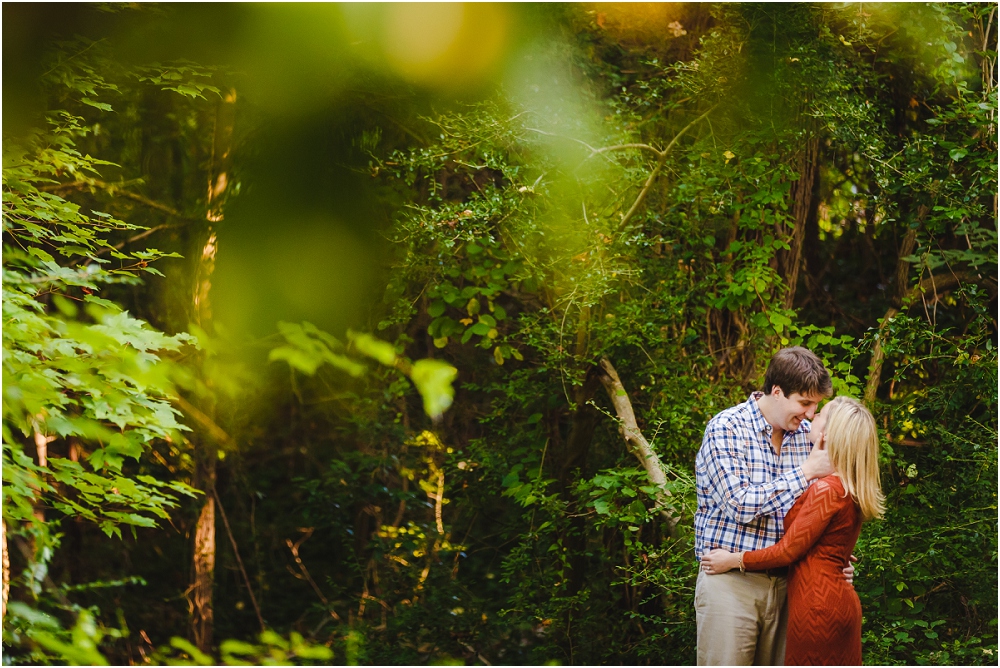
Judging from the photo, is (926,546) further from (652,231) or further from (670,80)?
(670,80)

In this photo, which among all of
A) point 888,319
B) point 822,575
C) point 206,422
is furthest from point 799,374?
point 206,422

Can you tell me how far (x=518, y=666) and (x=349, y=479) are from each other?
1.66m

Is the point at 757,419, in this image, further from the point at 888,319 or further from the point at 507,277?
the point at 507,277

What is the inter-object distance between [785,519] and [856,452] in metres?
0.27

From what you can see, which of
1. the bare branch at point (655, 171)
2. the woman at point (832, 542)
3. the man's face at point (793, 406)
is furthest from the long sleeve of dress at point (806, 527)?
the bare branch at point (655, 171)

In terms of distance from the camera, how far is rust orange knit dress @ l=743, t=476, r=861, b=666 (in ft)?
6.57

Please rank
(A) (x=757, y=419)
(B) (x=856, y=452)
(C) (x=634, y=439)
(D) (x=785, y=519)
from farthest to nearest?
(C) (x=634, y=439) → (A) (x=757, y=419) → (D) (x=785, y=519) → (B) (x=856, y=452)

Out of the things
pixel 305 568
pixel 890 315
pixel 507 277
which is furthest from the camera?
pixel 305 568

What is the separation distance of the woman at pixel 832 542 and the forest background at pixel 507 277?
Answer: 3.39ft

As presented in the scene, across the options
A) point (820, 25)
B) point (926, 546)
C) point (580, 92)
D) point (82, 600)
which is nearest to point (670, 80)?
point (580, 92)

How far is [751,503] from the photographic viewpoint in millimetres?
2080

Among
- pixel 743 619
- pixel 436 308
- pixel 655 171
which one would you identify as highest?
pixel 655 171

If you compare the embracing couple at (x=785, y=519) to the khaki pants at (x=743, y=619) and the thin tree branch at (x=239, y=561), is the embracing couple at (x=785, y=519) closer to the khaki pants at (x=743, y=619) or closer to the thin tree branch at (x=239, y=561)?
the khaki pants at (x=743, y=619)

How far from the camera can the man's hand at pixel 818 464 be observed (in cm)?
204
